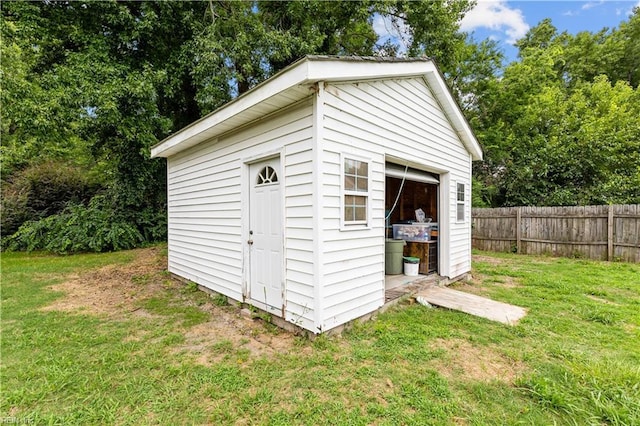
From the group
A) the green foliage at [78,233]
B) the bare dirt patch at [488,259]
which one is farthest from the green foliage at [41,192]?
the bare dirt patch at [488,259]

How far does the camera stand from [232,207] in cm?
477

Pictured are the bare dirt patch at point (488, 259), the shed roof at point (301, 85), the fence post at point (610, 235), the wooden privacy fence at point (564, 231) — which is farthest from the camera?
the bare dirt patch at point (488, 259)

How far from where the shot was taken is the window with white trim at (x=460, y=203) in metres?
6.31

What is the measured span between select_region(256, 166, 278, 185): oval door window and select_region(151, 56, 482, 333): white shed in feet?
0.05

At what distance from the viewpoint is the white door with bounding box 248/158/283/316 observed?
13.0ft

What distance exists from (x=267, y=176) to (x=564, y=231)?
9.64 m

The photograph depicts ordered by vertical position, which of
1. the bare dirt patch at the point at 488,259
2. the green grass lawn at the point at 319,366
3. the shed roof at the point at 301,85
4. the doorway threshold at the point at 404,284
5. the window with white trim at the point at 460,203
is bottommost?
the green grass lawn at the point at 319,366

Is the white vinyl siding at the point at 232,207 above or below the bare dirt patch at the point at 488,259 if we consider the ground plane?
above

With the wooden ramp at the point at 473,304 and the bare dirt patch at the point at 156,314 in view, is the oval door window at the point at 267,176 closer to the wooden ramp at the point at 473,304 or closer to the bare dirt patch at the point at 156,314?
the bare dirt patch at the point at 156,314

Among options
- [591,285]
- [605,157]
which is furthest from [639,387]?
[605,157]

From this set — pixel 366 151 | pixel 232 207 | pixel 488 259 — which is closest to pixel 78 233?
pixel 232 207

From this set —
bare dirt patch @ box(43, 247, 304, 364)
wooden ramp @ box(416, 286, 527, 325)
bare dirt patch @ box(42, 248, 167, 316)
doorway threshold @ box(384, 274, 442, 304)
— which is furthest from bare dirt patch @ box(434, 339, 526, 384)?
bare dirt patch @ box(42, 248, 167, 316)

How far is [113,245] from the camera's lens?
10320 mm

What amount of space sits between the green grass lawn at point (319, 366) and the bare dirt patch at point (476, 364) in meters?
0.02
